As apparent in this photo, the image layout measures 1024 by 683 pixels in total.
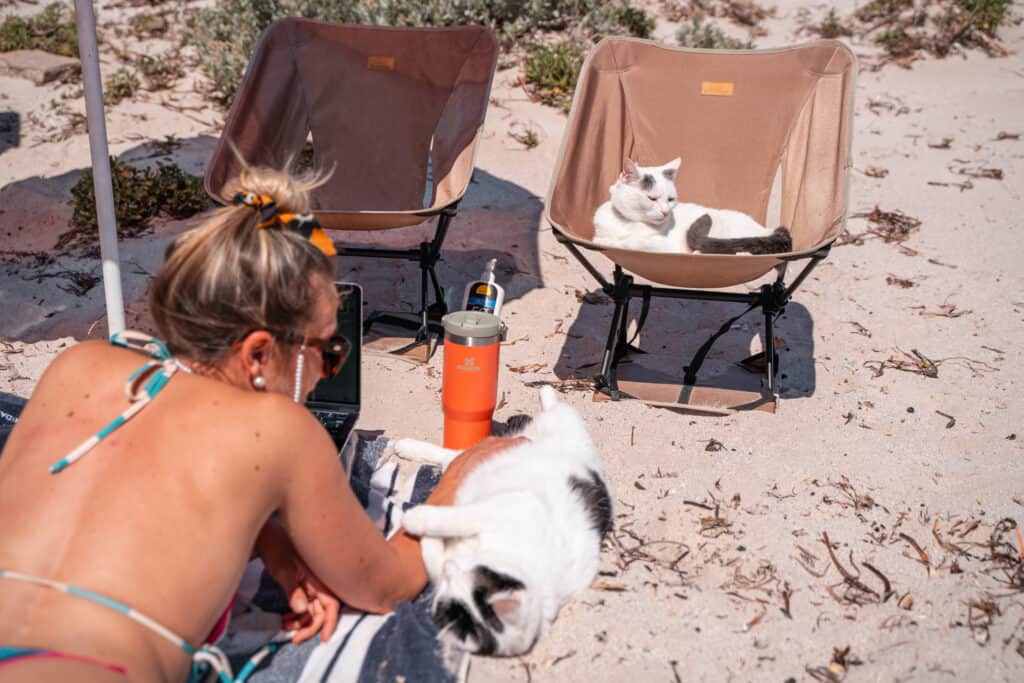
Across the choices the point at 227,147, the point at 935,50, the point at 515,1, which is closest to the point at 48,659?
the point at 227,147

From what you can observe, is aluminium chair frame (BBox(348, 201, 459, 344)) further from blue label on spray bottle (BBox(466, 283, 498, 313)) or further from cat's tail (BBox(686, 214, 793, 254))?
cat's tail (BBox(686, 214, 793, 254))

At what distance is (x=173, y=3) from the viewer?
24.4ft

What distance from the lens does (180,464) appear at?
4.65 ft

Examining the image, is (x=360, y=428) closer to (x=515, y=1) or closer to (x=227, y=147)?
(x=227, y=147)

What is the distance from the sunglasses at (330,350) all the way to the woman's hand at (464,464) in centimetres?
64

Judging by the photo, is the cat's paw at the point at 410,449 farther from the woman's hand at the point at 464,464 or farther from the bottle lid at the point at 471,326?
the bottle lid at the point at 471,326

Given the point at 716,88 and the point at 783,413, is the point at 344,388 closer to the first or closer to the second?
the point at 783,413

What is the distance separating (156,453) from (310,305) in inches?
14.7

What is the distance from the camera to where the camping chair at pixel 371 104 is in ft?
12.4

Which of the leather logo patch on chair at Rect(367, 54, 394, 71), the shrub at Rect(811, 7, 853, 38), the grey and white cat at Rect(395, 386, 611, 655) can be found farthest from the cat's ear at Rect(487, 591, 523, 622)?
the shrub at Rect(811, 7, 853, 38)

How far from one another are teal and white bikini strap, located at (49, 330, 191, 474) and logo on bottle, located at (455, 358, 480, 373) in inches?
42.3

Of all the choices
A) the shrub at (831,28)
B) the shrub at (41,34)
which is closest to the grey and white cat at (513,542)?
the shrub at (831,28)

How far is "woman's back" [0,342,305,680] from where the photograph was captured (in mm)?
1325

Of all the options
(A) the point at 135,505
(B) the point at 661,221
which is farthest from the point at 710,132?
(A) the point at 135,505
